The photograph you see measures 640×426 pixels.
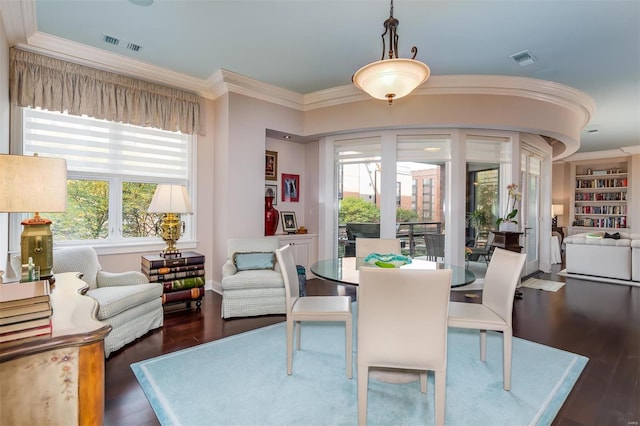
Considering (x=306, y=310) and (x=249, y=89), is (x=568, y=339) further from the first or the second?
(x=249, y=89)

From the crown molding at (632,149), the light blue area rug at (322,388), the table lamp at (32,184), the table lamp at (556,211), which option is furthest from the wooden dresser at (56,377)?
the crown molding at (632,149)

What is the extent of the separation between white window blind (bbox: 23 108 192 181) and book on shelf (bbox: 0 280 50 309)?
2.80m

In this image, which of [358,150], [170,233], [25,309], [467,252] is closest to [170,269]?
[170,233]

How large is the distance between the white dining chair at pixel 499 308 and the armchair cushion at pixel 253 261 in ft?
6.96

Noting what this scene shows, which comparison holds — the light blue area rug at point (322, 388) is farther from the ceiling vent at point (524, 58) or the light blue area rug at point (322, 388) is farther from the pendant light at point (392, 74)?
the ceiling vent at point (524, 58)

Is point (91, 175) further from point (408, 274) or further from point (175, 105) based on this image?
point (408, 274)

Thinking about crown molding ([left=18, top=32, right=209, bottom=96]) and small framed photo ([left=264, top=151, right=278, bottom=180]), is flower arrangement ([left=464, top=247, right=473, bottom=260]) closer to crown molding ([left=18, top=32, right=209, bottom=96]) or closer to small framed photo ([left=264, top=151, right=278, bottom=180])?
small framed photo ([left=264, top=151, right=278, bottom=180])

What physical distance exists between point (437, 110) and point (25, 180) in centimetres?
435

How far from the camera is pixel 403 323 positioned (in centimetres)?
170

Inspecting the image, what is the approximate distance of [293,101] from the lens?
16.4 ft

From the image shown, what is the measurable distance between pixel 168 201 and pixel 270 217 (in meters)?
1.66

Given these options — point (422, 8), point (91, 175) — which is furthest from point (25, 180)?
point (422, 8)

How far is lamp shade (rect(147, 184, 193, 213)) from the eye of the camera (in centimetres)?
356

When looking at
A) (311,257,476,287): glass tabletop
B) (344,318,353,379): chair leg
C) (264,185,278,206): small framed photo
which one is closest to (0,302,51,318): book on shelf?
(311,257,476,287): glass tabletop
